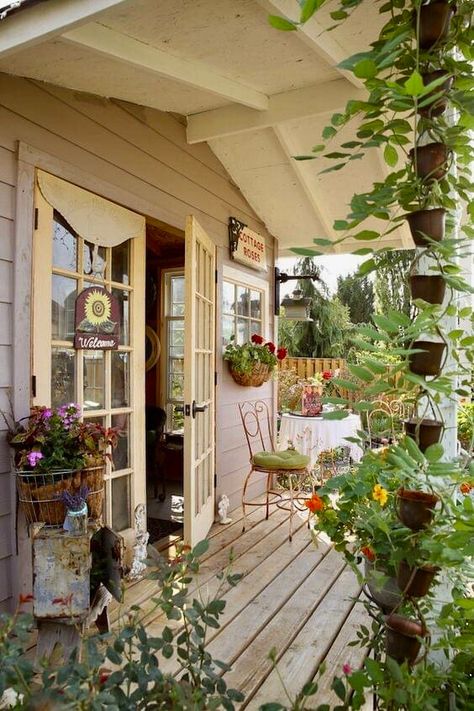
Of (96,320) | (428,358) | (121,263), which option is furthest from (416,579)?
(121,263)

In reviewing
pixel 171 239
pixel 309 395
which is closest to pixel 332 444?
pixel 309 395

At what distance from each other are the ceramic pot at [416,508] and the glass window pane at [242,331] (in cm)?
313

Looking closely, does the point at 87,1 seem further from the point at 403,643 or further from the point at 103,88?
the point at 403,643

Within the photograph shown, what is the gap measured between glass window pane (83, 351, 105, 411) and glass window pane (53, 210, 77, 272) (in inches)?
17.3

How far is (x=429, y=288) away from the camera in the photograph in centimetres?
96

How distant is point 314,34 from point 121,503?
7.91 feet

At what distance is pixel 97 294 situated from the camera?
2414 mm

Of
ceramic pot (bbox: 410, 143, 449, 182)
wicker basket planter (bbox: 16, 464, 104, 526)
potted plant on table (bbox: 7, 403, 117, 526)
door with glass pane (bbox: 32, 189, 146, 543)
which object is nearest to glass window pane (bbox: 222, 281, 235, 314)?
door with glass pane (bbox: 32, 189, 146, 543)

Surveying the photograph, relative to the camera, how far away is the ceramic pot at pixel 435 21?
35.8 inches

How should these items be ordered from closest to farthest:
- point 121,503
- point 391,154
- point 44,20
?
point 391,154 < point 44,20 < point 121,503

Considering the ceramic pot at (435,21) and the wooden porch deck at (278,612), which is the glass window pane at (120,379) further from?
the ceramic pot at (435,21)

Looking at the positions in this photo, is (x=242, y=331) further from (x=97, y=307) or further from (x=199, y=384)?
(x=97, y=307)

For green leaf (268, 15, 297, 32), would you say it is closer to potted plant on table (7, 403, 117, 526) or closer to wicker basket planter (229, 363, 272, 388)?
potted plant on table (7, 403, 117, 526)

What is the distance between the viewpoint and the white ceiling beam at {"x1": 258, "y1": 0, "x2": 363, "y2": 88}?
1770mm
